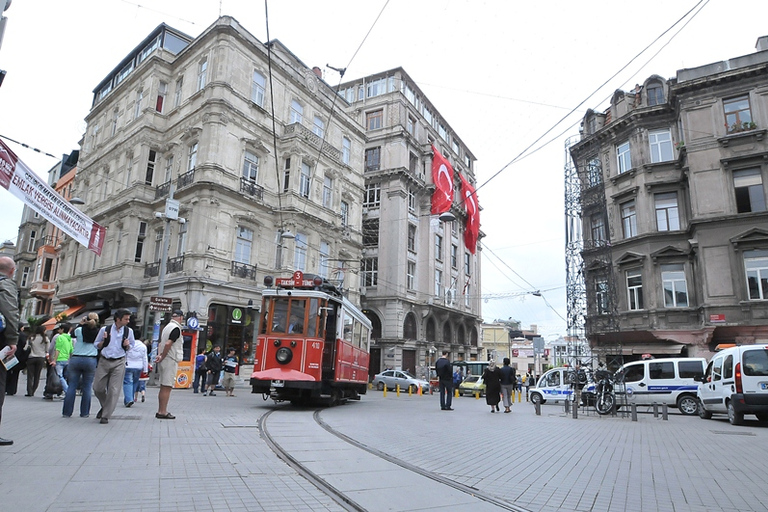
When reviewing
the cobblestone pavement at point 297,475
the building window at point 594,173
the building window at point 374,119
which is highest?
the building window at point 374,119

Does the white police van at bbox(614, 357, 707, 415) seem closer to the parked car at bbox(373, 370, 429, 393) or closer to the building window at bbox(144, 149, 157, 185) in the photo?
the parked car at bbox(373, 370, 429, 393)

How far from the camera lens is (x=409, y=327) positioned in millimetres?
42219

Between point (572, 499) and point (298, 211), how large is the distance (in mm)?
25054

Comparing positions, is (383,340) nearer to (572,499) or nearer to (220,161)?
(220,161)

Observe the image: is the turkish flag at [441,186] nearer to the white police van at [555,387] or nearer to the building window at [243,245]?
the building window at [243,245]

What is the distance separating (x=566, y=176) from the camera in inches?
1240

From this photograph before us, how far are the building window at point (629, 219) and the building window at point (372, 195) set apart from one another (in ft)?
66.7

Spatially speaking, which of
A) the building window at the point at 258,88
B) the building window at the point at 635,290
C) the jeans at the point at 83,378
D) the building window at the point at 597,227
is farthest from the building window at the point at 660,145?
the jeans at the point at 83,378

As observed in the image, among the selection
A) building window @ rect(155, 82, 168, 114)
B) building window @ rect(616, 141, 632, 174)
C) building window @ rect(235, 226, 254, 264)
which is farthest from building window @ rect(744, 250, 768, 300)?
building window @ rect(155, 82, 168, 114)

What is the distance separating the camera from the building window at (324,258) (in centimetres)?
3128

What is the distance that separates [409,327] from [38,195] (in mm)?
36163

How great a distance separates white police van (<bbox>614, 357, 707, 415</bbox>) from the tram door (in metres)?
16.4

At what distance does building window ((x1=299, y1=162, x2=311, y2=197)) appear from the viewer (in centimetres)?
3008

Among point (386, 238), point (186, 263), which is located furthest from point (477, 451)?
point (386, 238)
